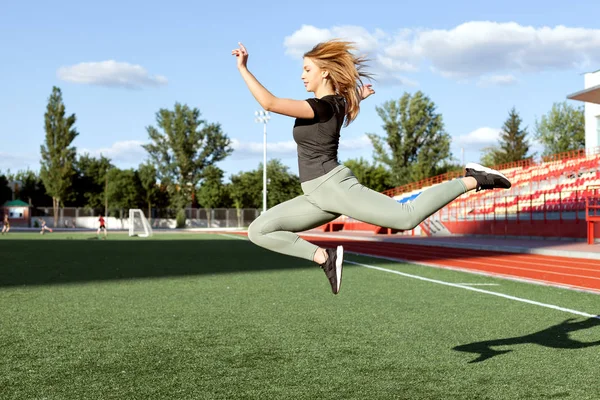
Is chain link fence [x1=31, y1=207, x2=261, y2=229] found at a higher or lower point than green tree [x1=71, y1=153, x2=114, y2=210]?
lower

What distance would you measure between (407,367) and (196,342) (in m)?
2.07

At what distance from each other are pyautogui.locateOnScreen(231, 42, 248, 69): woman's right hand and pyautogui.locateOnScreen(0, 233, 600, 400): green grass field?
2.12 m

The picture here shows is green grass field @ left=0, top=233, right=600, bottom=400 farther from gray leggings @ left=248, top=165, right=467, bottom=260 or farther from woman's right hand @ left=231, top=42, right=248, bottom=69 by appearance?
woman's right hand @ left=231, top=42, right=248, bottom=69

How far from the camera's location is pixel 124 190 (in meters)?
72.8

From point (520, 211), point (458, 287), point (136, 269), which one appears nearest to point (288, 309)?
point (458, 287)

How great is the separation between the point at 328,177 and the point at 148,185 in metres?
73.8

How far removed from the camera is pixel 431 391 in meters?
4.20

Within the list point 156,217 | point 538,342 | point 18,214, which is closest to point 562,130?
point 156,217

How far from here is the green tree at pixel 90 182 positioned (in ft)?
252

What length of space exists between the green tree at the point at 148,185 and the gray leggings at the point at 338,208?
72.5m

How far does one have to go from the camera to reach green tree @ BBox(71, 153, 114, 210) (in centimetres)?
7669

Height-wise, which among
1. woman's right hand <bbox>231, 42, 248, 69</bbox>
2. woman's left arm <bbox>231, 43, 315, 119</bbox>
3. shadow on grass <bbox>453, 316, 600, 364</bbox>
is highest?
woman's right hand <bbox>231, 42, 248, 69</bbox>

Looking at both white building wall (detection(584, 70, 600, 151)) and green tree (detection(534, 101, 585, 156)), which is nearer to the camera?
white building wall (detection(584, 70, 600, 151))

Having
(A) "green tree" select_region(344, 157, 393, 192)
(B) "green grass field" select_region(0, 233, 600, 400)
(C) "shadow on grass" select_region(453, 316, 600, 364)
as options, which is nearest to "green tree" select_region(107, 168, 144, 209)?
(A) "green tree" select_region(344, 157, 393, 192)
